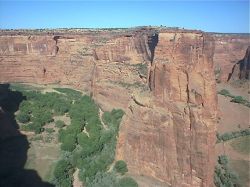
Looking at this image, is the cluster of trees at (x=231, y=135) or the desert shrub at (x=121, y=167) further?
the cluster of trees at (x=231, y=135)

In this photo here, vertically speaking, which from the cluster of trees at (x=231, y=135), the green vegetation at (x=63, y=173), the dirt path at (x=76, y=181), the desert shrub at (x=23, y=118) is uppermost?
the cluster of trees at (x=231, y=135)

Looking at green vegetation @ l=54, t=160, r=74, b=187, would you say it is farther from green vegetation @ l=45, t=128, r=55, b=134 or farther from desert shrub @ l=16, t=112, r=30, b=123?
desert shrub @ l=16, t=112, r=30, b=123

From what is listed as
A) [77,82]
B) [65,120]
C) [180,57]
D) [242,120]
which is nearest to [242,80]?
[242,120]

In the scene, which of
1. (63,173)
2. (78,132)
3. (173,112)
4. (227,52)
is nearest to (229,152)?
(173,112)

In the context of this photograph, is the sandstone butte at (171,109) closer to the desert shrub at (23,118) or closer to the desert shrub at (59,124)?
the desert shrub at (59,124)

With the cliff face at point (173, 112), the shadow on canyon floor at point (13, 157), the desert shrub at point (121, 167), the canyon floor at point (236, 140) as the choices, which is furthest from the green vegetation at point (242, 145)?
the shadow on canyon floor at point (13, 157)

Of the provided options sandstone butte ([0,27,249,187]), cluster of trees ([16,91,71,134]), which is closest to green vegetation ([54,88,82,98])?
cluster of trees ([16,91,71,134])
